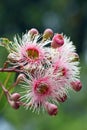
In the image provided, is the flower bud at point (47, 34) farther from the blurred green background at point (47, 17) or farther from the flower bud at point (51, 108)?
the blurred green background at point (47, 17)

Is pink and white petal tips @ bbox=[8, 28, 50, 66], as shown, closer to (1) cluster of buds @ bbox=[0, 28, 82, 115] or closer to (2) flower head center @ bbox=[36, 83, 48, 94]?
(1) cluster of buds @ bbox=[0, 28, 82, 115]

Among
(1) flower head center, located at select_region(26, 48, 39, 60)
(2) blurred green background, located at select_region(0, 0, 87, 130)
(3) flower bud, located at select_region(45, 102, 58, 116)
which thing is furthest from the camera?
(2) blurred green background, located at select_region(0, 0, 87, 130)

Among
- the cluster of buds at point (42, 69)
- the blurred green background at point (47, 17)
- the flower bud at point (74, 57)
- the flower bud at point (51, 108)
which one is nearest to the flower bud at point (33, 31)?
the cluster of buds at point (42, 69)

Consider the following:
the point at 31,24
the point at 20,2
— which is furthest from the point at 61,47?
the point at 20,2

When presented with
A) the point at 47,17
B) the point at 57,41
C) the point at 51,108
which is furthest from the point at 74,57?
the point at 47,17

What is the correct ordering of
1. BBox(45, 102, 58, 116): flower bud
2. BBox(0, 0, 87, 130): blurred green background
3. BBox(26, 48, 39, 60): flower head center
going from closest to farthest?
1. BBox(45, 102, 58, 116): flower bud
2. BBox(26, 48, 39, 60): flower head center
3. BBox(0, 0, 87, 130): blurred green background

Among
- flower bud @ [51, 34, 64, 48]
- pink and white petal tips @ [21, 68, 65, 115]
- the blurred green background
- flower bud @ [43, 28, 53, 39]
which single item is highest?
the blurred green background

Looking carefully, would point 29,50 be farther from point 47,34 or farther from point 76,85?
point 76,85

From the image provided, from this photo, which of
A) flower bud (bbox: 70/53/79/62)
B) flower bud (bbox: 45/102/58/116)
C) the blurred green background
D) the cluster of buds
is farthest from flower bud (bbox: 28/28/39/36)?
the blurred green background
